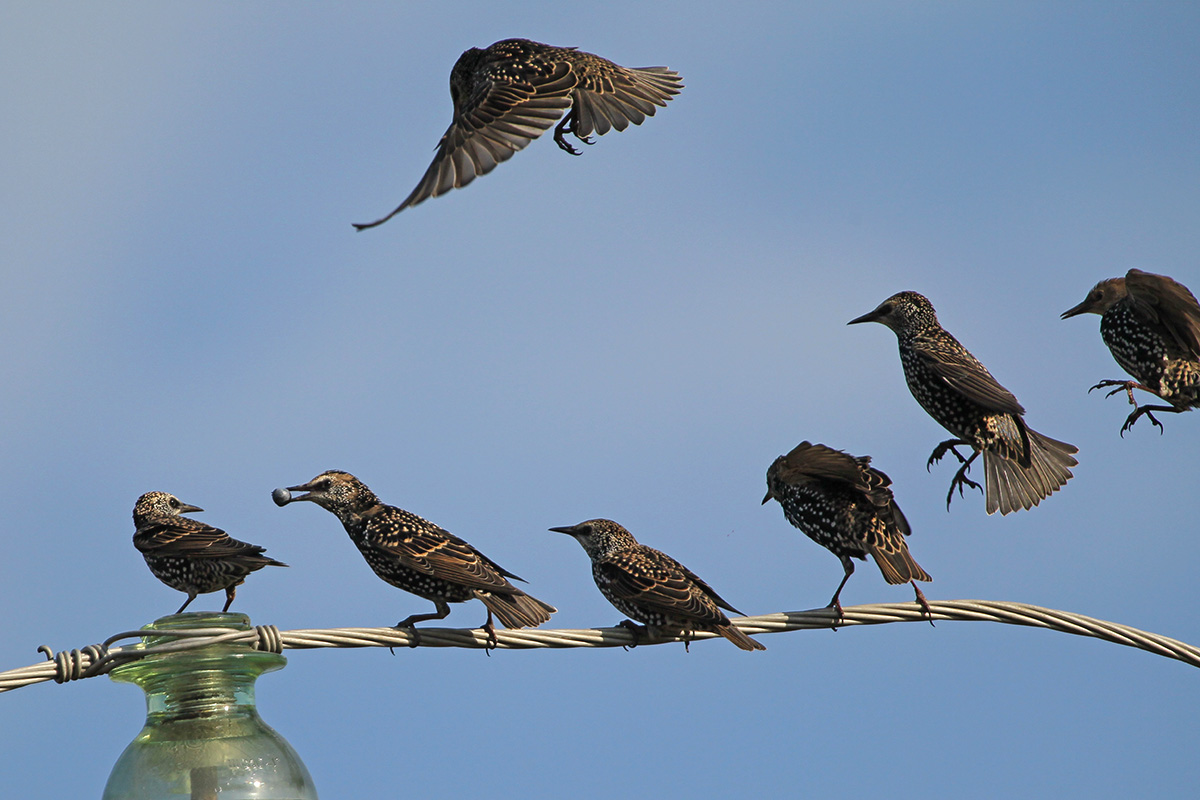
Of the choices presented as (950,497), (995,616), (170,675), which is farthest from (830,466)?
(170,675)

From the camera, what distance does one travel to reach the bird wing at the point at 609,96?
24.4 ft

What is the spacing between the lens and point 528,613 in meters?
5.78

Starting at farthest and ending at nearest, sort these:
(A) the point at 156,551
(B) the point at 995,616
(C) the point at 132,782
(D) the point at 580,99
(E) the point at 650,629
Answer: (D) the point at 580,99
(A) the point at 156,551
(E) the point at 650,629
(B) the point at 995,616
(C) the point at 132,782

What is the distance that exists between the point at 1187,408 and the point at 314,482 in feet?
12.8

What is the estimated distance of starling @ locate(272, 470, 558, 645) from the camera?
227 inches

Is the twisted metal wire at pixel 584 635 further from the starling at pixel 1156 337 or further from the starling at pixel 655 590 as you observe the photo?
the starling at pixel 1156 337

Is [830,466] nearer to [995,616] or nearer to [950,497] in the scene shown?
[950,497]

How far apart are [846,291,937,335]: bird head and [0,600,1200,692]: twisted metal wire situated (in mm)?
2079

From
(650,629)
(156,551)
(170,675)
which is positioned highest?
(156,551)

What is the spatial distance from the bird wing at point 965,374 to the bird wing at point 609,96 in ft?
6.99

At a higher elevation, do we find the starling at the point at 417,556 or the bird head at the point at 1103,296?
the bird head at the point at 1103,296

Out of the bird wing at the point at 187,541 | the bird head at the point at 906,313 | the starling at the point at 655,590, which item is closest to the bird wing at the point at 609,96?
the bird head at the point at 906,313

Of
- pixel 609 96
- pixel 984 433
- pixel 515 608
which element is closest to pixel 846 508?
pixel 984 433

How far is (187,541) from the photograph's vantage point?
5898 mm
